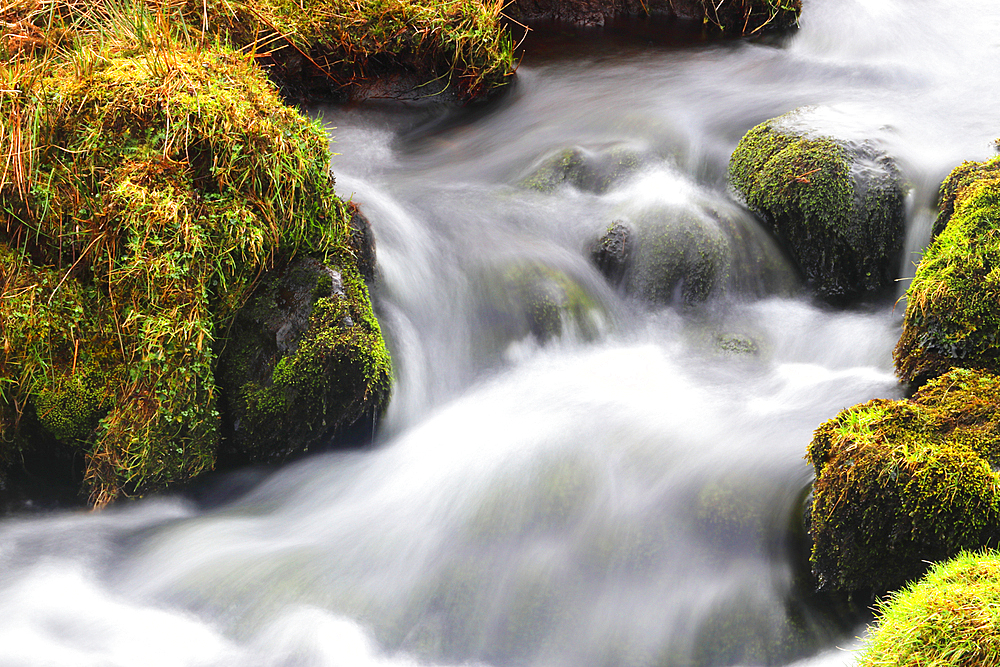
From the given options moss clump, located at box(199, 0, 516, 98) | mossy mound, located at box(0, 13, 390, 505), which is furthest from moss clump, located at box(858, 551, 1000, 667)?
moss clump, located at box(199, 0, 516, 98)

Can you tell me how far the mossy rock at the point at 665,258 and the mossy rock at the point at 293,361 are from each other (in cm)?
175

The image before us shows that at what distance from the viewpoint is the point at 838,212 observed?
4.61m

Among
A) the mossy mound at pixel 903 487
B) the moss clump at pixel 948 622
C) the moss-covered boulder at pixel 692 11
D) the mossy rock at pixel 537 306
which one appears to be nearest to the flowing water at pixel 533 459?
the mossy rock at pixel 537 306

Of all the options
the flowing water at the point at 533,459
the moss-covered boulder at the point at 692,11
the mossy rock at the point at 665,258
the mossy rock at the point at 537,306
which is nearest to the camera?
the flowing water at the point at 533,459

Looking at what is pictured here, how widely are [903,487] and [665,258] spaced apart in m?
2.17

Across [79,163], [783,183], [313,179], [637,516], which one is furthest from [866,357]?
[79,163]

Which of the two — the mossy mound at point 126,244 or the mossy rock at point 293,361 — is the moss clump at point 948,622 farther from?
the mossy mound at point 126,244

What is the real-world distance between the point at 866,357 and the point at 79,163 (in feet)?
13.4

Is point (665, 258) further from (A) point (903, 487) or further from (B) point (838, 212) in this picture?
(A) point (903, 487)

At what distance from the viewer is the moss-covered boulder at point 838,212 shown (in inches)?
182

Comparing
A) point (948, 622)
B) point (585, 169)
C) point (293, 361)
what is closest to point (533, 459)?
point (293, 361)

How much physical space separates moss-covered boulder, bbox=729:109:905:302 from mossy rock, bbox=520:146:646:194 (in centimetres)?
93

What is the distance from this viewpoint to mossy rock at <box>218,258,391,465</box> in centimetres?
341

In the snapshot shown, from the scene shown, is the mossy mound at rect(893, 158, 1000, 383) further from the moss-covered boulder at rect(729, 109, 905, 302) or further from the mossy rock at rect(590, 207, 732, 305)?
the mossy rock at rect(590, 207, 732, 305)
